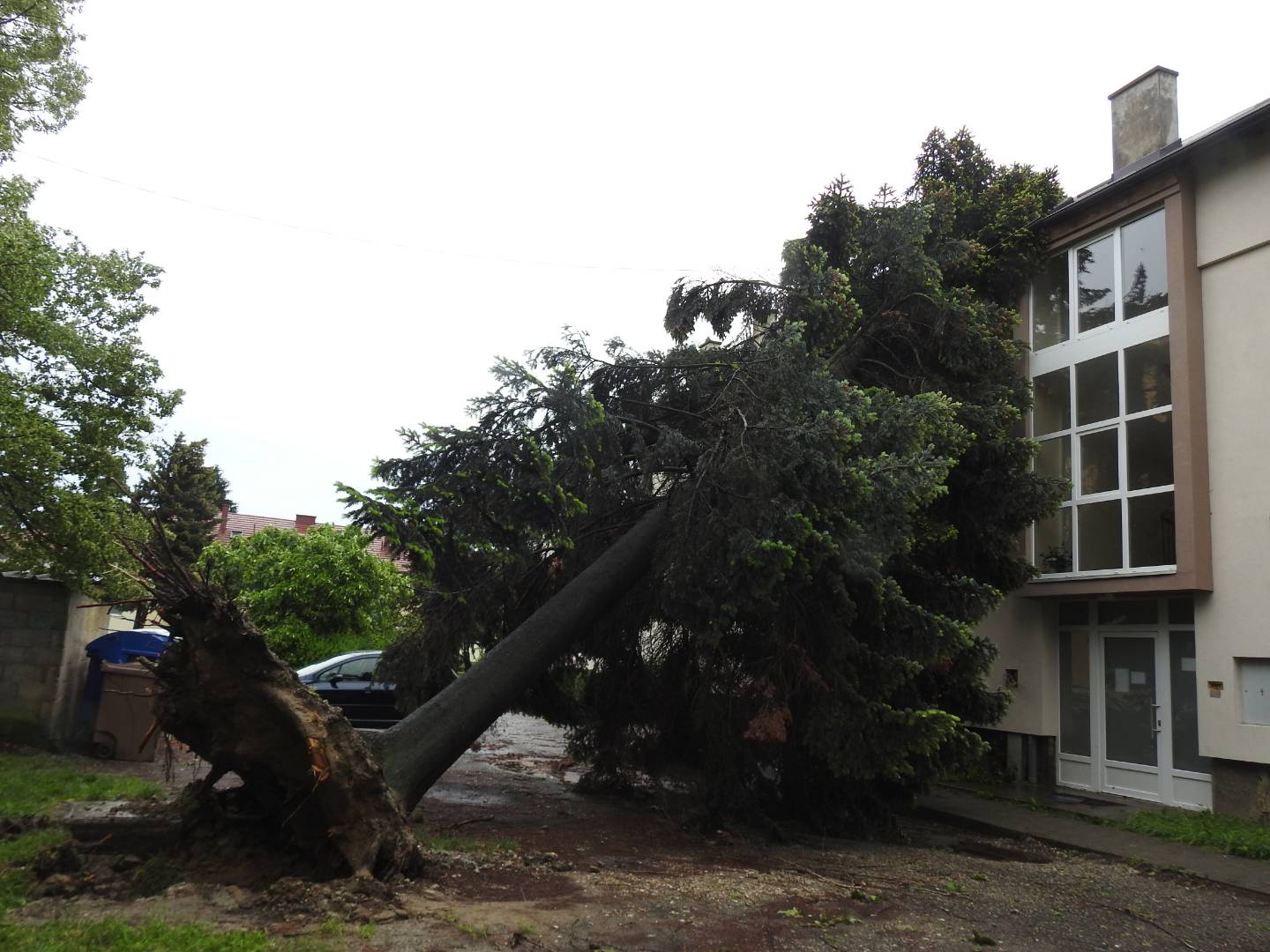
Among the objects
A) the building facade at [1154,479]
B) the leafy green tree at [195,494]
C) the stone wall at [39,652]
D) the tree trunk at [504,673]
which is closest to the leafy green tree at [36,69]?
the stone wall at [39,652]

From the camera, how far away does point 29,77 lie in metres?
11.2

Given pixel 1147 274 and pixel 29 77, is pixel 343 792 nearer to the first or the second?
pixel 29 77

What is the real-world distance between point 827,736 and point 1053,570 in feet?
20.1

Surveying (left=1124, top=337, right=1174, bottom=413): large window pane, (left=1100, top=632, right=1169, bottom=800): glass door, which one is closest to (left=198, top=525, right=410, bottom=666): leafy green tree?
(left=1100, top=632, right=1169, bottom=800): glass door

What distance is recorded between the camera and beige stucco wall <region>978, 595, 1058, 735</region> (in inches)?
555

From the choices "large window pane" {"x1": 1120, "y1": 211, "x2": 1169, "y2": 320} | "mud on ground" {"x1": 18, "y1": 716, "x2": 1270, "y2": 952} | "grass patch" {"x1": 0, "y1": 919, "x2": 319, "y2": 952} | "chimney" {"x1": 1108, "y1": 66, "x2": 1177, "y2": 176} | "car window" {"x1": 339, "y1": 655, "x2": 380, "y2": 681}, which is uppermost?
"chimney" {"x1": 1108, "y1": 66, "x2": 1177, "y2": 176}

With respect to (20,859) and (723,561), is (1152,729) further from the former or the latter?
(20,859)

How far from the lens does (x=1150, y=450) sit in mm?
12727

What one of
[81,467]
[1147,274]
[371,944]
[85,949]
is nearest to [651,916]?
[371,944]

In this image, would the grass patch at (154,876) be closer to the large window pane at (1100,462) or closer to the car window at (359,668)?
the car window at (359,668)

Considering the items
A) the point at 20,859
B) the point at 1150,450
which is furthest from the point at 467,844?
the point at 1150,450

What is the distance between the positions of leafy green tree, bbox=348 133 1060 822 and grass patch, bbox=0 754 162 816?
294 centimetres

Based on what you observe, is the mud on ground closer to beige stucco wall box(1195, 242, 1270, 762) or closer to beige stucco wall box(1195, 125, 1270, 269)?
beige stucco wall box(1195, 242, 1270, 762)

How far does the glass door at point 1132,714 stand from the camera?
12.6 m
